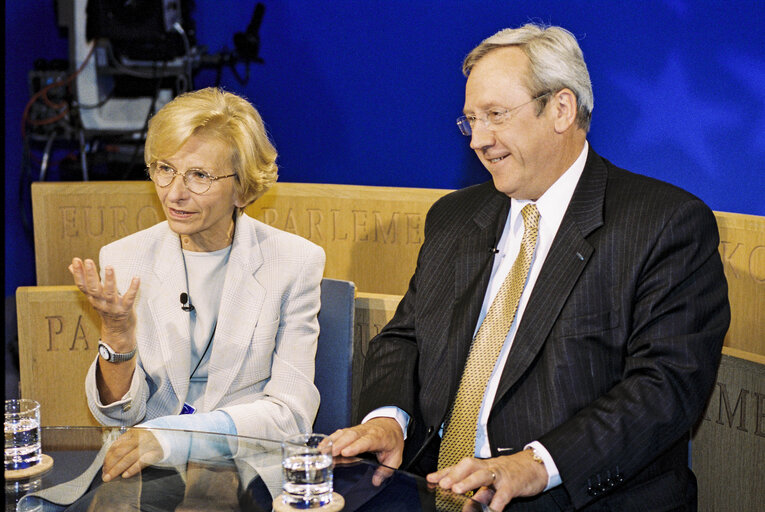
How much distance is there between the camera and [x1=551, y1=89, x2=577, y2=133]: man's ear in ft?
6.98

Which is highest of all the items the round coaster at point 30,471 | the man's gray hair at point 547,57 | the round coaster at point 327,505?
the man's gray hair at point 547,57

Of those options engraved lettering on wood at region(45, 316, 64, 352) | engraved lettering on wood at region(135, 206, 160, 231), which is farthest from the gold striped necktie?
engraved lettering on wood at region(135, 206, 160, 231)

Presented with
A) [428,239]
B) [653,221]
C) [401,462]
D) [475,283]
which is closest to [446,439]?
[401,462]

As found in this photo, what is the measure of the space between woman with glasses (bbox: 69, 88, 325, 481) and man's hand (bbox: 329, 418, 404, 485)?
30cm

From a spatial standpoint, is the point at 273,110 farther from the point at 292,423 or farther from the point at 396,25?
the point at 292,423

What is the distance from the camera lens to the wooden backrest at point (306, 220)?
12.1 ft

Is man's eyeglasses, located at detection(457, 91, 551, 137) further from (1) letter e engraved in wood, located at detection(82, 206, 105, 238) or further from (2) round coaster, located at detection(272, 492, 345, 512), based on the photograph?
(1) letter e engraved in wood, located at detection(82, 206, 105, 238)

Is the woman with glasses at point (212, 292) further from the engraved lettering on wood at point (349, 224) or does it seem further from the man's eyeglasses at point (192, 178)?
the engraved lettering on wood at point (349, 224)

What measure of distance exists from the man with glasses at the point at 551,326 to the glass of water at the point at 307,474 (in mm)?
230

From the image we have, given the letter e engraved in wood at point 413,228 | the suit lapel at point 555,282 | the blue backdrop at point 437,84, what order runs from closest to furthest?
1. the suit lapel at point 555,282
2. the blue backdrop at point 437,84
3. the letter e engraved in wood at point 413,228

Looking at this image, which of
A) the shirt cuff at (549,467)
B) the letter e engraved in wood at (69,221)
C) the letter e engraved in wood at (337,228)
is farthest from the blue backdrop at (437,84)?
the shirt cuff at (549,467)

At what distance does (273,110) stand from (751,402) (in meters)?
3.16

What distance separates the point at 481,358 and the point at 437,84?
2417mm

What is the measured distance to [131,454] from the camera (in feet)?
6.07
